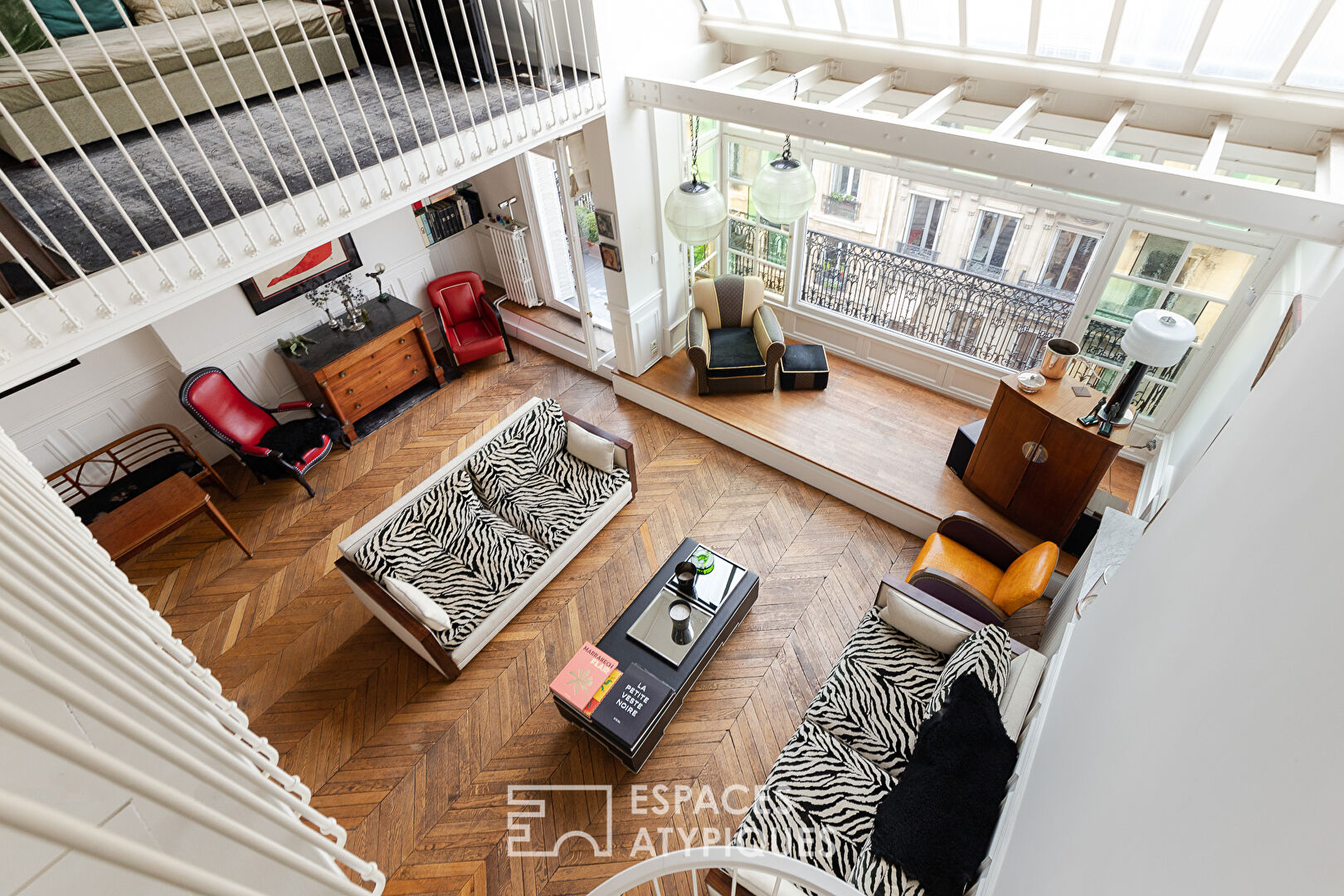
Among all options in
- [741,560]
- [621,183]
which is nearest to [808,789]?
[741,560]

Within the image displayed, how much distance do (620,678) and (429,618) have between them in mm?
1271

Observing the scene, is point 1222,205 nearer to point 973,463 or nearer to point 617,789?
point 973,463

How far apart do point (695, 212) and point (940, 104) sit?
6.00 feet

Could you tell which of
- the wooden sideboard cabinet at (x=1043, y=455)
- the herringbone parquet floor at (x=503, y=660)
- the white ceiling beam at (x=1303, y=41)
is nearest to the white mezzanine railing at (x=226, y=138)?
the herringbone parquet floor at (x=503, y=660)

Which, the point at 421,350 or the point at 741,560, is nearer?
the point at 741,560

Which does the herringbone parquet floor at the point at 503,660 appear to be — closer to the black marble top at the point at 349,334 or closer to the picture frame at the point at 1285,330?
the black marble top at the point at 349,334

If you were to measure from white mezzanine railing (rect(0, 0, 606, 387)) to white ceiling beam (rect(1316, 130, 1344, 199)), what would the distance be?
4397mm

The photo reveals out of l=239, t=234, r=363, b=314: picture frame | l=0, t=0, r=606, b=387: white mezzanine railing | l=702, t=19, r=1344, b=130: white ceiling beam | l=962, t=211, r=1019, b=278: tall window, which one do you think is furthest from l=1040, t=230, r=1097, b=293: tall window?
l=239, t=234, r=363, b=314: picture frame

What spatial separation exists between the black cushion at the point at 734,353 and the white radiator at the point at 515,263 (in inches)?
88.3

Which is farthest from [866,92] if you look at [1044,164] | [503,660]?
[503,660]

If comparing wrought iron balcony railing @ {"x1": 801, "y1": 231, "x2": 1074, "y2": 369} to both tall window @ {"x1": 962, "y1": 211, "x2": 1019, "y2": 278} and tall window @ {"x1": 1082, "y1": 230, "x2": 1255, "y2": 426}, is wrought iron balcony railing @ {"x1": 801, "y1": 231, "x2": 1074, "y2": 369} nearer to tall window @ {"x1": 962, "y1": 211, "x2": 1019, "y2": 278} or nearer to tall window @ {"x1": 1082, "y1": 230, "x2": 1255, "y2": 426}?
tall window @ {"x1": 962, "y1": 211, "x2": 1019, "y2": 278}

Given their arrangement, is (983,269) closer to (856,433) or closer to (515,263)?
(856,433)

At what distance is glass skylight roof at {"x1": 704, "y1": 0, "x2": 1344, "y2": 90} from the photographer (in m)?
3.31

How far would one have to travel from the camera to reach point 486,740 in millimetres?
4043
